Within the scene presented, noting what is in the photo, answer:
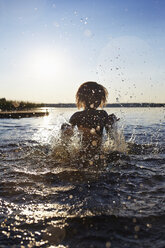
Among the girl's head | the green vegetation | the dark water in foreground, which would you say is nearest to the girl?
the girl's head

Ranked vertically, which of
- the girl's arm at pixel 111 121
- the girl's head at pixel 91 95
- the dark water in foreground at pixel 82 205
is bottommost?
the dark water in foreground at pixel 82 205

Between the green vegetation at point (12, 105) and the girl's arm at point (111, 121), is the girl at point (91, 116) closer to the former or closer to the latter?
the girl's arm at point (111, 121)

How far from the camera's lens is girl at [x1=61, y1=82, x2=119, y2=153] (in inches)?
204

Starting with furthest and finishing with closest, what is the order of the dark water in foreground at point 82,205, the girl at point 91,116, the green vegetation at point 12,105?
1. the green vegetation at point 12,105
2. the girl at point 91,116
3. the dark water in foreground at point 82,205

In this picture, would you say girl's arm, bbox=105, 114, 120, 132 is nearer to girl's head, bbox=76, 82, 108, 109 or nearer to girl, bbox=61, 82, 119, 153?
girl, bbox=61, 82, 119, 153

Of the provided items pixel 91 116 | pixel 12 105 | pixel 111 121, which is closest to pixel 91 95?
pixel 91 116

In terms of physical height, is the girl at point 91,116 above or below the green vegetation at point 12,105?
below

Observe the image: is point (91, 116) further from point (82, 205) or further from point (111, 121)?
point (82, 205)

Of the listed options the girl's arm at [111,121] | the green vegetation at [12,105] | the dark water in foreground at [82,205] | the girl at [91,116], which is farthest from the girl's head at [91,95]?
the green vegetation at [12,105]

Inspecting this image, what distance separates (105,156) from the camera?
5.14 metres

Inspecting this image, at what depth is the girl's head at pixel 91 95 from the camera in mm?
5195

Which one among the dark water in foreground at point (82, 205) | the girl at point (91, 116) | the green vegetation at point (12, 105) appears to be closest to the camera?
the dark water in foreground at point (82, 205)

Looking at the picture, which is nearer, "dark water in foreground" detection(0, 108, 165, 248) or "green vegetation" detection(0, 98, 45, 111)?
"dark water in foreground" detection(0, 108, 165, 248)

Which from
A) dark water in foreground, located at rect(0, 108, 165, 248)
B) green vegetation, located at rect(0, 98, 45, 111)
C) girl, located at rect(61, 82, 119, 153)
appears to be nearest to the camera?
dark water in foreground, located at rect(0, 108, 165, 248)
